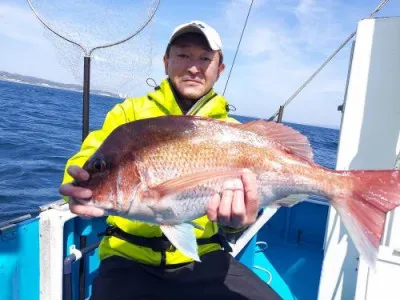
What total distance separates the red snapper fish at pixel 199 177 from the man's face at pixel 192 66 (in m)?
0.90

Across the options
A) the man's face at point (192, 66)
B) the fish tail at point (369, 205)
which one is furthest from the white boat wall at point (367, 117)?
the man's face at point (192, 66)

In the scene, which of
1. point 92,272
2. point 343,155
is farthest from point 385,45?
point 92,272

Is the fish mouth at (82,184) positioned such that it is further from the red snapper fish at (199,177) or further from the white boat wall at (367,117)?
the white boat wall at (367,117)

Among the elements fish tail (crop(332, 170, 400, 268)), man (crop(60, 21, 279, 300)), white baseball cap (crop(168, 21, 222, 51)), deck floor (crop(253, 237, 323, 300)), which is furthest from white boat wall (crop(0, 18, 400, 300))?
white baseball cap (crop(168, 21, 222, 51))

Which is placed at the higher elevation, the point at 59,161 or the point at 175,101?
the point at 175,101

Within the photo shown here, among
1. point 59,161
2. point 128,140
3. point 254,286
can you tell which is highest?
point 128,140

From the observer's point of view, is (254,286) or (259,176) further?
(254,286)

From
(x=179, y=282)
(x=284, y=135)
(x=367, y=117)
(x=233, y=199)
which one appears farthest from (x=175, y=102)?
(x=367, y=117)

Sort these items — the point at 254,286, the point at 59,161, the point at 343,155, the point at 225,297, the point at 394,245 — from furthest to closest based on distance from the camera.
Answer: the point at 59,161 < the point at 343,155 < the point at 394,245 < the point at 254,286 < the point at 225,297

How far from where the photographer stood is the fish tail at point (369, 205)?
1.80 metres

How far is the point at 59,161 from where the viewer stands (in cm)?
1262

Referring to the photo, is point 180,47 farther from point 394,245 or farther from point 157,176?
point 394,245

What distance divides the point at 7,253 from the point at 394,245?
3009mm

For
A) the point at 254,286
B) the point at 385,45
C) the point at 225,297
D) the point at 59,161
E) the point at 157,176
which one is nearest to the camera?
the point at 157,176
